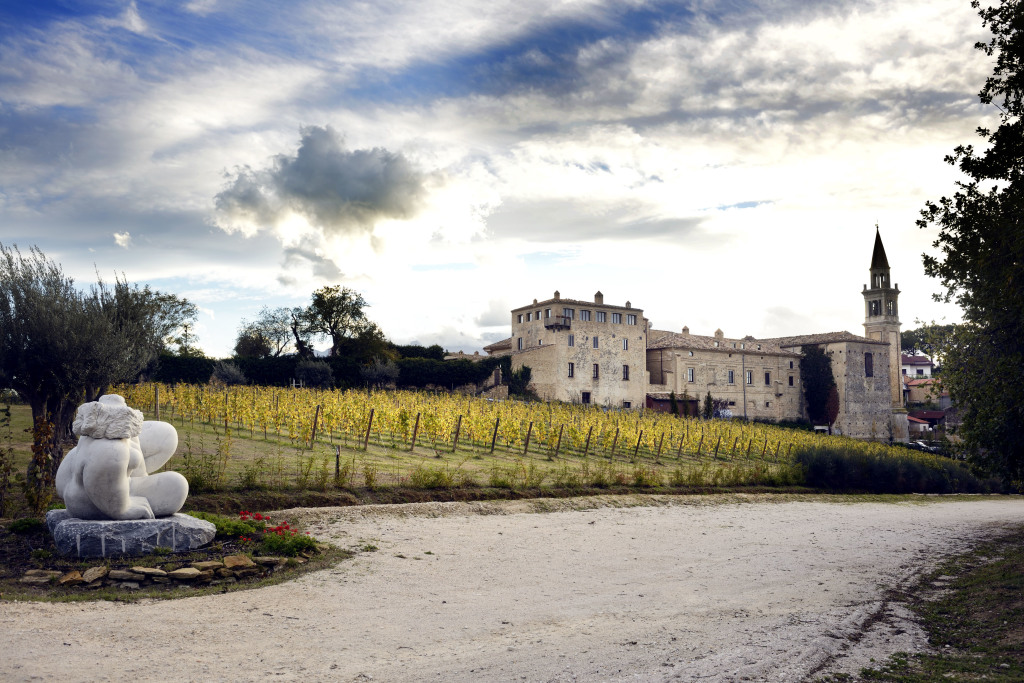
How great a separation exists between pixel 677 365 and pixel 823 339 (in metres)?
15.4

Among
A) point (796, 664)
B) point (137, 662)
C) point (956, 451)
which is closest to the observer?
point (137, 662)

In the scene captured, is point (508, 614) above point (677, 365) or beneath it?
beneath

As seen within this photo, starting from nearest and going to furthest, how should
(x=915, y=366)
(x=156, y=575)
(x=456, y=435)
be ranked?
(x=156, y=575), (x=456, y=435), (x=915, y=366)

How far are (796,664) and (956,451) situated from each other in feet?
36.3

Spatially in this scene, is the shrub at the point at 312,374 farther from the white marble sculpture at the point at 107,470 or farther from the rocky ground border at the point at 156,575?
the rocky ground border at the point at 156,575

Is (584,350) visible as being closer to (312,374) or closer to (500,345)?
(500,345)

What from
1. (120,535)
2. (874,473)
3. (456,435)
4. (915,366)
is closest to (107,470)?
(120,535)

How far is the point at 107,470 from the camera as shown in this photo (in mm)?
9719

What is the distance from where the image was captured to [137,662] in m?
6.46

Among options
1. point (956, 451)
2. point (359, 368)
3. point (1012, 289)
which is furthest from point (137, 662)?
point (359, 368)

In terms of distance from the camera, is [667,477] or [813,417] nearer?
[667,477]

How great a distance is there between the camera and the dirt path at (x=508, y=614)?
22.0 feet

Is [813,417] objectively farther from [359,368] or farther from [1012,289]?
[1012,289]

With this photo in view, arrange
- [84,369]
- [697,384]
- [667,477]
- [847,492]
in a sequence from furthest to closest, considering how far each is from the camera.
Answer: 1. [697,384]
2. [847,492]
3. [667,477]
4. [84,369]
